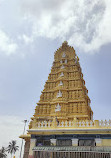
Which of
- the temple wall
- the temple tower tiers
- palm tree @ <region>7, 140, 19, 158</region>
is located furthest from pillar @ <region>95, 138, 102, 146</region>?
palm tree @ <region>7, 140, 19, 158</region>

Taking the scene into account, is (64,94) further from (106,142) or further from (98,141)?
(106,142)

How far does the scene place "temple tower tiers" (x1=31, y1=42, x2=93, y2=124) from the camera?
104 ft

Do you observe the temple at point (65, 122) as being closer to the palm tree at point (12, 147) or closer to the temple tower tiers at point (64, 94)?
the temple tower tiers at point (64, 94)

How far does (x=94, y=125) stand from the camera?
2102 cm

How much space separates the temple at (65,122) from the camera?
62.5ft

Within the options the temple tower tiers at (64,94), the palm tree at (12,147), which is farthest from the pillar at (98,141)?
the palm tree at (12,147)

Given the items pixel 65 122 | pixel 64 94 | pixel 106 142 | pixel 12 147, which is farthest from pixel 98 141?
pixel 12 147

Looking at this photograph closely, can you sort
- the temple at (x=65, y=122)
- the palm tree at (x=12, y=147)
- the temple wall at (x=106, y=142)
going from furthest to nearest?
the palm tree at (x=12, y=147), the temple wall at (x=106, y=142), the temple at (x=65, y=122)

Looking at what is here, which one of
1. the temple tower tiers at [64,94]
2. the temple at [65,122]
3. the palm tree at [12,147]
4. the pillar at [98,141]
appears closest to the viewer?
the temple at [65,122]

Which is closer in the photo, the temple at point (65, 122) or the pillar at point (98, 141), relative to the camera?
the temple at point (65, 122)

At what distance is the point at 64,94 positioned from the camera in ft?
114

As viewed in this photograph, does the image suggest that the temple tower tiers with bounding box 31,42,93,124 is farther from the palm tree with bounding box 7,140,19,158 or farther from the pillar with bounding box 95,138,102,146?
the palm tree with bounding box 7,140,19,158

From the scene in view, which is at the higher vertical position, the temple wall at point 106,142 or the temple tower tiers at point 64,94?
the temple tower tiers at point 64,94

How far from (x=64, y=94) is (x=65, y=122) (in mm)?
12544
